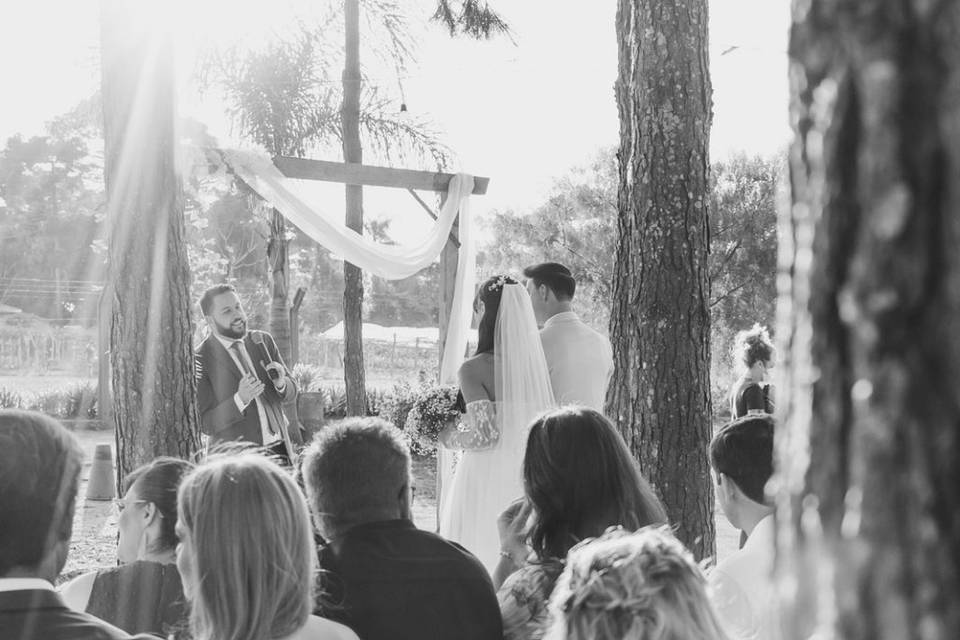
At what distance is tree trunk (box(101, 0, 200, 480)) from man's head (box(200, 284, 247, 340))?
4.42 ft

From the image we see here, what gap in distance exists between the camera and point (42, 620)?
6.07 ft

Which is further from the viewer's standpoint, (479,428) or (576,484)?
(479,428)

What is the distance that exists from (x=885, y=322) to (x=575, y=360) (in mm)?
5107

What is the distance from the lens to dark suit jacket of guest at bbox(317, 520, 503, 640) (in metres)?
2.53

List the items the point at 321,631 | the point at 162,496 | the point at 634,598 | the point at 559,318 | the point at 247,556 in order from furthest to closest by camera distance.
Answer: the point at 559,318, the point at 162,496, the point at 321,631, the point at 247,556, the point at 634,598

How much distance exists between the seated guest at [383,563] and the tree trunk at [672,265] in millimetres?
2551

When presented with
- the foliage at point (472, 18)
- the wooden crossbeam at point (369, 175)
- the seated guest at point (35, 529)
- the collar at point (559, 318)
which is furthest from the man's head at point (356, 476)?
the foliage at point (472, 18)

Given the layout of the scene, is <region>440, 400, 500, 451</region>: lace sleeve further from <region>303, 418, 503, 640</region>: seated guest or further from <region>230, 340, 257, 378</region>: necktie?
<region>303, 418, 503, 640</region>: seated guest

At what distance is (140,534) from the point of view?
2902 millimetres

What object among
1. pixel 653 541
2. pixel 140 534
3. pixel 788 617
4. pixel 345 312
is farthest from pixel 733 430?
pixel 345 312

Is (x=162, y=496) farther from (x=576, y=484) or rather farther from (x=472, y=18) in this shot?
(x=472, y=18)

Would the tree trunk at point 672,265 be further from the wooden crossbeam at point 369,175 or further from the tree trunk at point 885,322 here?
the tree trunk at point 885,322

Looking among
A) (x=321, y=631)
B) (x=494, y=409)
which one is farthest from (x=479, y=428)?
(x=321, y=631)

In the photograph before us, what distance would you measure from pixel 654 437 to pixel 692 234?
1.04 m
